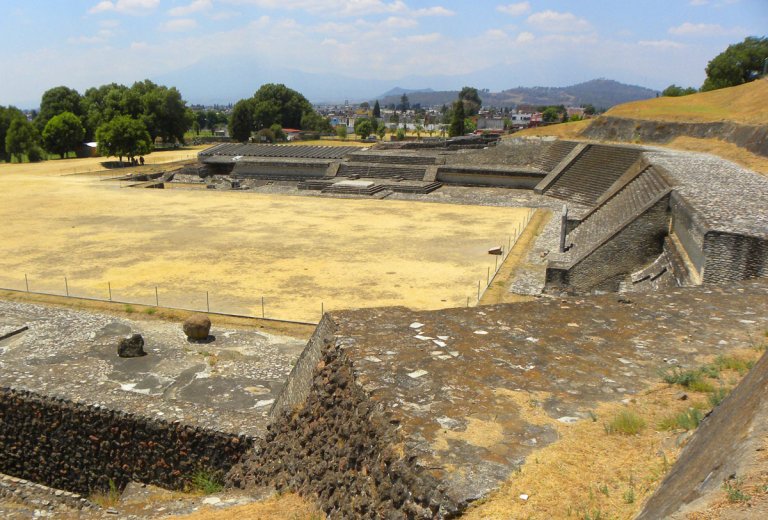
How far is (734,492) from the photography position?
306 cm

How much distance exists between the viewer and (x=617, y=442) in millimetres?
5074

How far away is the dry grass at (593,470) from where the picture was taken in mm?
4254

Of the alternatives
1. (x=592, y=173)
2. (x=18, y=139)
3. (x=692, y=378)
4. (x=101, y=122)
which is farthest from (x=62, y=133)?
(x=692, y=378)

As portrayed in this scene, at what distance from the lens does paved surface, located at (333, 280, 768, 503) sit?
5.04 metres

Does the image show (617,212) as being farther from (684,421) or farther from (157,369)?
(684,421)

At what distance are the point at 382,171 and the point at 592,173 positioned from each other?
602 inches

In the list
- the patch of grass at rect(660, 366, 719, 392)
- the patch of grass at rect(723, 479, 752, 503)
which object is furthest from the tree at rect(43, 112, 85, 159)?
the patch of grass at rect(723, 479, 752, 503)

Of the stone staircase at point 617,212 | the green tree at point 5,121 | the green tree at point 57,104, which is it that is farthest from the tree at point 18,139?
the stone staircase at point 617,212

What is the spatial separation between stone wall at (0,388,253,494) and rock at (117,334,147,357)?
6.27ft

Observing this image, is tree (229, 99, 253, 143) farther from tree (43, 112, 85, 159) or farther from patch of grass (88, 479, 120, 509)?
patch of grass (88, 479, 120, 509)

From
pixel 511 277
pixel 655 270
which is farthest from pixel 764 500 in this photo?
pixel 511 277

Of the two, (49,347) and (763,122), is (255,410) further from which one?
(763,122)

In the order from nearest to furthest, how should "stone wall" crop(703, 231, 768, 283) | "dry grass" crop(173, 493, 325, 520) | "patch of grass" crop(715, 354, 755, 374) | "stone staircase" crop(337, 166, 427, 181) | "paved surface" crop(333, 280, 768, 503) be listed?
"paved surface" crop(333, 280, 768, 503) → "dry grass" crop(173, 493, 325, 520) → "patch of grass" crop(715, 354, 755, 374) → "stone wall" crop(703, 231, 768, 283) → "stone staircase" crop(337, 166, 427, 181)

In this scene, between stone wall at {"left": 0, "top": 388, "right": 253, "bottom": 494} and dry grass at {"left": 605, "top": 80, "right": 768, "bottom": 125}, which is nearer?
stone wall at {"left": 0, "top": 388, "right": 253, "bottom": 494}
